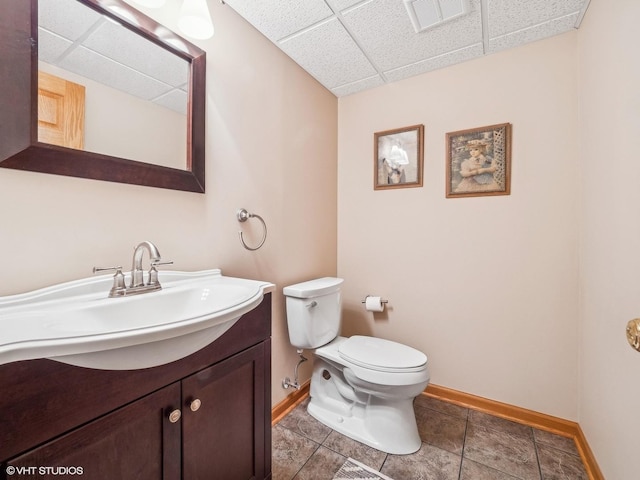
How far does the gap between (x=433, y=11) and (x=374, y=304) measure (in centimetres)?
166

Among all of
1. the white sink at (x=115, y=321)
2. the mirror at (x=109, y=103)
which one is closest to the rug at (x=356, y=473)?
the white sink at (x=115, y=321)

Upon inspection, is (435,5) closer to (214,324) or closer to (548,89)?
(548,89)

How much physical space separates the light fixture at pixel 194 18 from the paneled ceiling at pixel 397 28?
280mm

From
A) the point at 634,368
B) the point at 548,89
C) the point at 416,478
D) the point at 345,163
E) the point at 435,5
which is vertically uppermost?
the point at 435,5

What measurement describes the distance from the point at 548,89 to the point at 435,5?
79 cm

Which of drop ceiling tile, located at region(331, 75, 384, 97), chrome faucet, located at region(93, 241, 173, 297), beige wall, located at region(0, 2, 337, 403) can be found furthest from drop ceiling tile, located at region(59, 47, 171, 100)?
drop ceiling tile, located at region(331, 75, 384, 97)

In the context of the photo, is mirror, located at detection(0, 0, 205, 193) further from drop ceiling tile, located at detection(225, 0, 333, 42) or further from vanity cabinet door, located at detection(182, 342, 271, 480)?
vanity cabinet door, located at detection(182, 342, 271, 480)

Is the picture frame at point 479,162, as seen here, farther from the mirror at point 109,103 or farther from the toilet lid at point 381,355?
the mirror at point 109,103

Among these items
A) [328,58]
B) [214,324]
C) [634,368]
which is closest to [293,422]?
[214,324]

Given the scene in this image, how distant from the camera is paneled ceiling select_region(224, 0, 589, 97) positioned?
1336mm

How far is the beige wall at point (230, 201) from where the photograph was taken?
82 cm

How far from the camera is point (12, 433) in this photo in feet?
1.60

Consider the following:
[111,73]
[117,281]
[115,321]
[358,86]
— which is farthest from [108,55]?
[358,86]

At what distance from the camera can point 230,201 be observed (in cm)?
137
